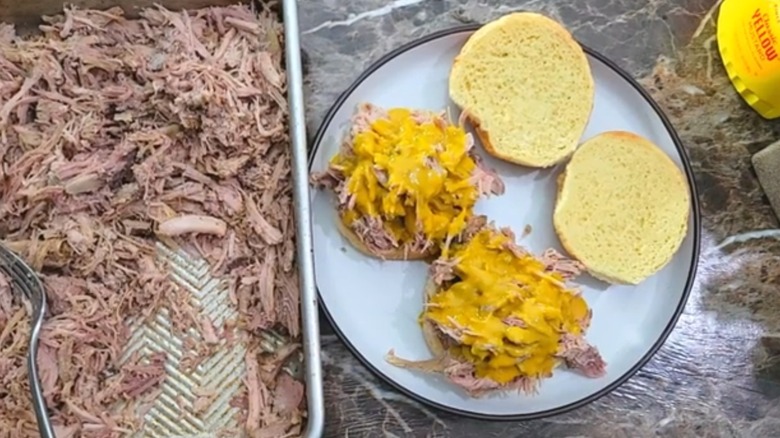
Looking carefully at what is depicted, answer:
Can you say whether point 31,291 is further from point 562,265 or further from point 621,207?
point 621,207

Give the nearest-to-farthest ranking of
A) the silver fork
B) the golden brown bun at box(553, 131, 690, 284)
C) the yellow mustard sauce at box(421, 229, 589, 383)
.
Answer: the silver fork
the yellow mustard sauce at box(421, 229, 589, 383)
the golden brown bun at box(553, 131, 690, 284)

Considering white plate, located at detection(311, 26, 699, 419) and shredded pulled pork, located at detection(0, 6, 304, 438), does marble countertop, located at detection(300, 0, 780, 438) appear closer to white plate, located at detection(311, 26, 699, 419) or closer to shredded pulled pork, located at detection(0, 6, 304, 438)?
white plate, located at detection(311, 26, 699, 419)

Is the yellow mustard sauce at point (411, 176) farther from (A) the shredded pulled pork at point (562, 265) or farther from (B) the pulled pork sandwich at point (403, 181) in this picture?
(A) the shredded pulled pork at point (562, 265)

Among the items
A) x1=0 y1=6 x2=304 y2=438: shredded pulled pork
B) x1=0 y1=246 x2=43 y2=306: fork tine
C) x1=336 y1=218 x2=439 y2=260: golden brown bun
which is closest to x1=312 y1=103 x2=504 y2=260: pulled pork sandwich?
x1=336 y1=218 x2=439 y2=260: golden brown bun

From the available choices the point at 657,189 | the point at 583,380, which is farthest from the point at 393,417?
the point at 657,189

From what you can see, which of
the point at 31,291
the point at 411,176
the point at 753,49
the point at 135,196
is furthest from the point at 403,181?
the point at 753,49
